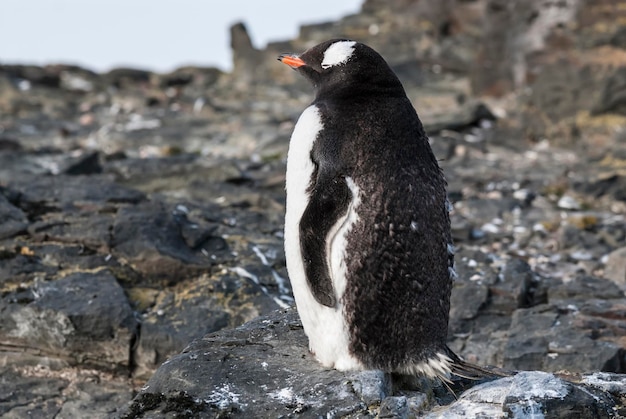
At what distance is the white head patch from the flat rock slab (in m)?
1.56

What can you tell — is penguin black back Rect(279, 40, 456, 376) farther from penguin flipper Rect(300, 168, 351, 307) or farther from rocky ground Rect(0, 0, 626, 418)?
rocky ground Rect(0, 0, 626, 418)

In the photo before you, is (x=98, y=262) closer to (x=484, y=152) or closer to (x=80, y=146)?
(x=484, y=152)

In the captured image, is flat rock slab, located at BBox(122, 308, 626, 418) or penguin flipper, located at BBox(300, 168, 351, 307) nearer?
flat rock slab, located at BBox(122, 308, 626, 418)

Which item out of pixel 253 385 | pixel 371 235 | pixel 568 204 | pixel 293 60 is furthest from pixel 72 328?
pixel 568 204

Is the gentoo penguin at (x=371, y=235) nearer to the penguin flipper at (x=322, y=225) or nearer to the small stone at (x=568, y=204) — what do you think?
the penguin flipper at (x=322, y=225)

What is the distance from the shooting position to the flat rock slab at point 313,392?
147 inches

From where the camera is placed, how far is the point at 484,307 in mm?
7504

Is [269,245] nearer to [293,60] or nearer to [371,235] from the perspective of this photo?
[293,60]

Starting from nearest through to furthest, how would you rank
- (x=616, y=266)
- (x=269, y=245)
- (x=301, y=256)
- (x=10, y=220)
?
(x=301, y=256) → (x=10, y=220) → (x=269, y=245) → (x=616, y=266)

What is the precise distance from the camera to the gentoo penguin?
416 cm

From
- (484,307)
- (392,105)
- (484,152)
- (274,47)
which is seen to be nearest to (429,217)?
(392,105)

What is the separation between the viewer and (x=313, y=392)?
4.07m

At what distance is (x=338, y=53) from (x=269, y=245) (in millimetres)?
3661

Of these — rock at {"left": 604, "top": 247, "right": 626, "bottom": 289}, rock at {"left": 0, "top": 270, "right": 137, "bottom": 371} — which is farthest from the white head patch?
rock at {"left": 604, "top": 247, "right": 626, "bottom": 289}
